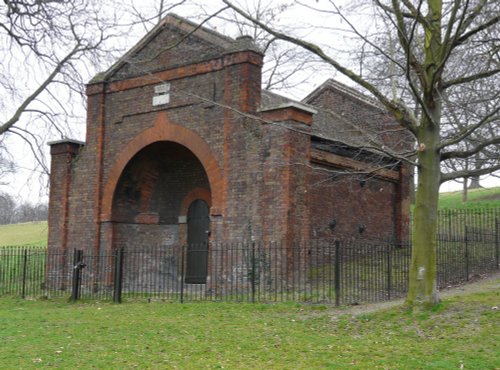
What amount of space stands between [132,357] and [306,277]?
21.4 ft

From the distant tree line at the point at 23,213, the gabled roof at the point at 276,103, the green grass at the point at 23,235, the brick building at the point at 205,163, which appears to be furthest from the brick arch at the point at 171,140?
the distant tree line at the point at 23,213

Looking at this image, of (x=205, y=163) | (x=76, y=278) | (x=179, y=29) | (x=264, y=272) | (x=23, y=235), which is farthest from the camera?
(x=23, y=235)

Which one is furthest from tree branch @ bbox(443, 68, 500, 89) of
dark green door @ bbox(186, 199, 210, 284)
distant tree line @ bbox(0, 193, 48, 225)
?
distant tree line @ bbox(0, 193, 48, 225)

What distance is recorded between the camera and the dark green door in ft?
61.5

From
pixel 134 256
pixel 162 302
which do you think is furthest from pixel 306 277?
pixel 134 256

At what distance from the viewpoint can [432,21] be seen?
11.2 meters

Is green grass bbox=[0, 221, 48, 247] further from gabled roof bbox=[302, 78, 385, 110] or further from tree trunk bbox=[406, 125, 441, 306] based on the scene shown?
tree trunk bbox=[406, 125, 441, 306]

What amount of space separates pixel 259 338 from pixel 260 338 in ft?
0.05

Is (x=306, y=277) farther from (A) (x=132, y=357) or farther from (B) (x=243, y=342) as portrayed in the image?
(A) (x=132, y=357)

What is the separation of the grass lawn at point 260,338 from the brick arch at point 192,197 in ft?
21.6

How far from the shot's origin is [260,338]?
32.7ft

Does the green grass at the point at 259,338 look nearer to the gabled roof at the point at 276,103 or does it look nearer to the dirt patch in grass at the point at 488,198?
the gabled roof at the point at 276,103

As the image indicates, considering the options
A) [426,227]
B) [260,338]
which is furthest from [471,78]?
[260,338]

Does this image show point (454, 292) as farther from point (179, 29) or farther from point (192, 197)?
point (179, 29)
